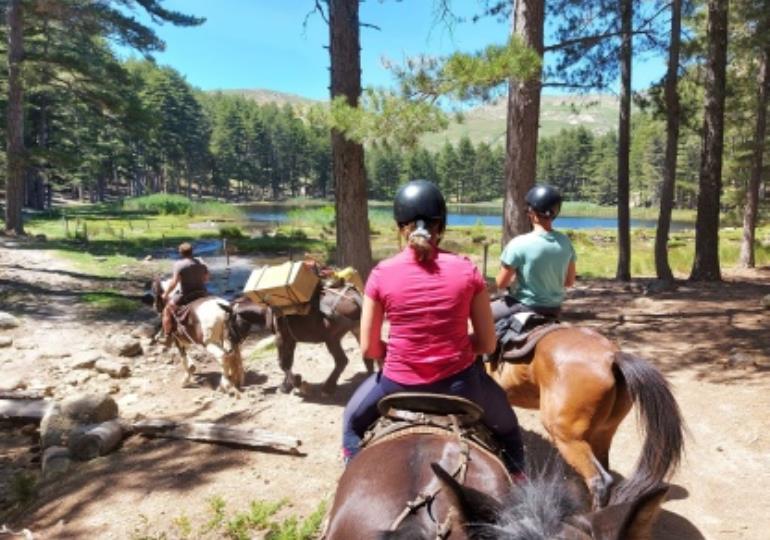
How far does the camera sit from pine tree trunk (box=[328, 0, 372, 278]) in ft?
32.3

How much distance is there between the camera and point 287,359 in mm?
7781

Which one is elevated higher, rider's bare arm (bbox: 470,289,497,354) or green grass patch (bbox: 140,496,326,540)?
rider's bare arm (bbox: 470,289,497,354)

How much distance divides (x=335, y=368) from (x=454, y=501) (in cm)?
599

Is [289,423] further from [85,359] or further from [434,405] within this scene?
[85,359]

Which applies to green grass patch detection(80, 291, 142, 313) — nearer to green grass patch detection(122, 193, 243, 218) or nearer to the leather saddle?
the leather saddle

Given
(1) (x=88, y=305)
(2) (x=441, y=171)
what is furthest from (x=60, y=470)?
(2) (x=441, y=171)

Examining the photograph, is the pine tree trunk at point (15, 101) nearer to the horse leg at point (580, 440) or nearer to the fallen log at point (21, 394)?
the fallen log at point (21, 394)

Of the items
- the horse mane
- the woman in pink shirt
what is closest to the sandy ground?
the woman in pink shirt

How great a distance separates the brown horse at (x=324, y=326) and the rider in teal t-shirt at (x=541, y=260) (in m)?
2.81

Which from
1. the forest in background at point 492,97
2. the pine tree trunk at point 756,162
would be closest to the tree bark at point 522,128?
the forest in background at point 492,97

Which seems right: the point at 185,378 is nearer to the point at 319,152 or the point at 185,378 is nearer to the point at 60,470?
the point at 60,470

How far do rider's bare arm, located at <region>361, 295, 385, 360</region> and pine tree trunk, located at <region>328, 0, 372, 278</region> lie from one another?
22.5ft

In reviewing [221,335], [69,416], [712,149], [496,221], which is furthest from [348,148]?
[496,221]

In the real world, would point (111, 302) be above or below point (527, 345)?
below
